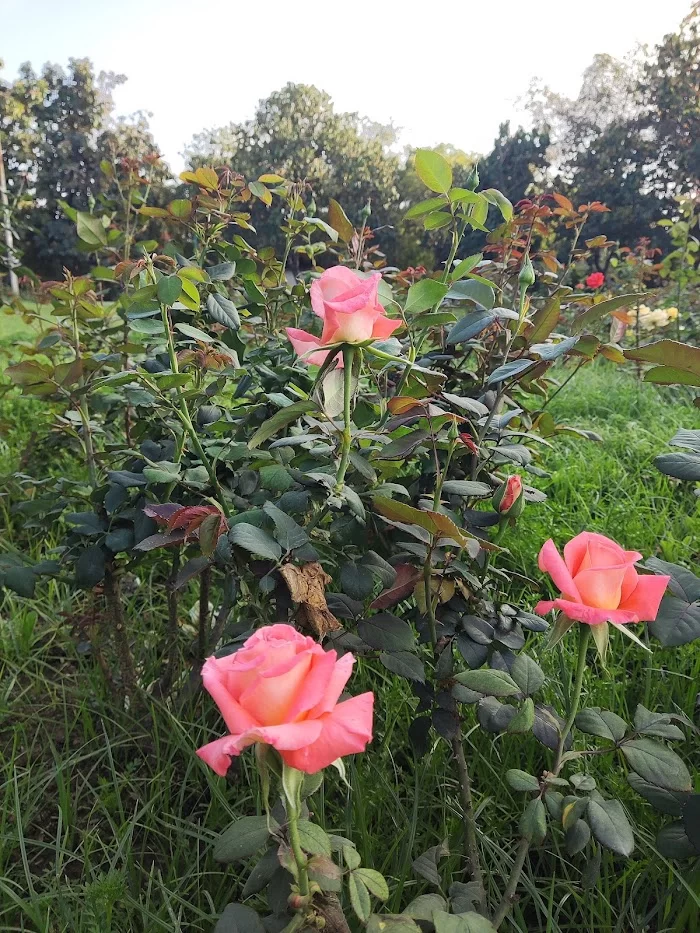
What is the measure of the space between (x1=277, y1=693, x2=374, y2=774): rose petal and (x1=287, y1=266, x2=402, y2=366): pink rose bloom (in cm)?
36

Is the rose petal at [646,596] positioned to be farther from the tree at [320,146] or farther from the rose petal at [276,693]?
the tree at [320,146]

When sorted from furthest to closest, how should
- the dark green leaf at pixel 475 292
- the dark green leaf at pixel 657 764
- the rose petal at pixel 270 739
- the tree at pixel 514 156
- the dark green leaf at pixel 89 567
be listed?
the tree at pixel 514 156 → the dark green leaf at pixel 89 567 → the dark green leaf at pixel 475 292 → the dark green leaf at pixel 657 764 → the rose petal at pixel 270 739

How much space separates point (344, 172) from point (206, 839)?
18113 millimetres

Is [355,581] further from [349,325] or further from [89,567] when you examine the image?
[89,567]

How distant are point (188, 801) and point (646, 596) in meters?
0.88

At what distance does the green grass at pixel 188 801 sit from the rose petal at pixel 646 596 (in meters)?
0.37

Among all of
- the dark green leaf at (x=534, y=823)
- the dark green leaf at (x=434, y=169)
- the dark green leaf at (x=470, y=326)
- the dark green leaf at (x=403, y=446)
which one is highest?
the dark green leaf at (x=434, y=169)

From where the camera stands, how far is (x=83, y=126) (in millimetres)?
20750

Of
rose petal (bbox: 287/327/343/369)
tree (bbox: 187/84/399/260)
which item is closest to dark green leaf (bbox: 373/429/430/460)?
rose petal (bbox: 287/327/343/369)

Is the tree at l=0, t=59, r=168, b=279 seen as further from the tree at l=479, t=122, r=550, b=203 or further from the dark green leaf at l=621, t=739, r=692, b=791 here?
the dark green leaf at l=621, t=739, r=692, b=791

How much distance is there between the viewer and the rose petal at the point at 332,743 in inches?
15.0

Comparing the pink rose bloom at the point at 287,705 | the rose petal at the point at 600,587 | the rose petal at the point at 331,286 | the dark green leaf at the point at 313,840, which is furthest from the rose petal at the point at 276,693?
the rose petal at the point at 331,286

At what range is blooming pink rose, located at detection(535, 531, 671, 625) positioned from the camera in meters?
0.52

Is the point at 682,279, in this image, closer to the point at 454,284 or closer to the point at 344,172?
the point at 454,284
